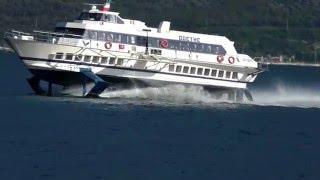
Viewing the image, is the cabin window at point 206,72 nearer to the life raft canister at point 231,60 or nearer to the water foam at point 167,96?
the water foam at point 167,96

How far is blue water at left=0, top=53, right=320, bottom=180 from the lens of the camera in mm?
70506

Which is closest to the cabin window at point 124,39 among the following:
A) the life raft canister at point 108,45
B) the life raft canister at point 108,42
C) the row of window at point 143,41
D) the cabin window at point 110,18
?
the row of window at point 143,41

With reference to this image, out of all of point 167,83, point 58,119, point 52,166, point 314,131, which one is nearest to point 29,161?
point 52,166

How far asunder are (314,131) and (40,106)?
70.5 feet

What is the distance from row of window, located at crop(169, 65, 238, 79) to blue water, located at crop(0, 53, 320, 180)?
1.60 m

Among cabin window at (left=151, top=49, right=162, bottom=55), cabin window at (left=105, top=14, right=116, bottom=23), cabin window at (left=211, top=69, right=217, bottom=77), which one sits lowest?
cabin window at (left=211, top=69, right=217, bottom=77)

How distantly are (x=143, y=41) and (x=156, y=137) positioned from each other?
2282 centimetres

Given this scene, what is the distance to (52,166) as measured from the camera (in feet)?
230

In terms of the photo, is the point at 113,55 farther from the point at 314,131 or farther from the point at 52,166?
the point at 52,166

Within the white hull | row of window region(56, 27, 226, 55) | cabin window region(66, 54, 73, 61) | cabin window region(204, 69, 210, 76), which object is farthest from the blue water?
row of window region(56, 27, 226, 55)

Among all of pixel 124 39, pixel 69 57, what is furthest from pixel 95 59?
pixel 124 39

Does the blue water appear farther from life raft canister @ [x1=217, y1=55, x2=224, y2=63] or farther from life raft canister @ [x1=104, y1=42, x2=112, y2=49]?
life raft canister @ [x1=104, y1=42, x2=112, y2=49]

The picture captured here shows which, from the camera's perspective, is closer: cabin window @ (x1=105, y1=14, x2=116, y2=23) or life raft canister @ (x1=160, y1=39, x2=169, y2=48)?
cabin window @ (x1=105, y1=14, x2=116, y2=23)

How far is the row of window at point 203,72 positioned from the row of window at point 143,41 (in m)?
1.61
